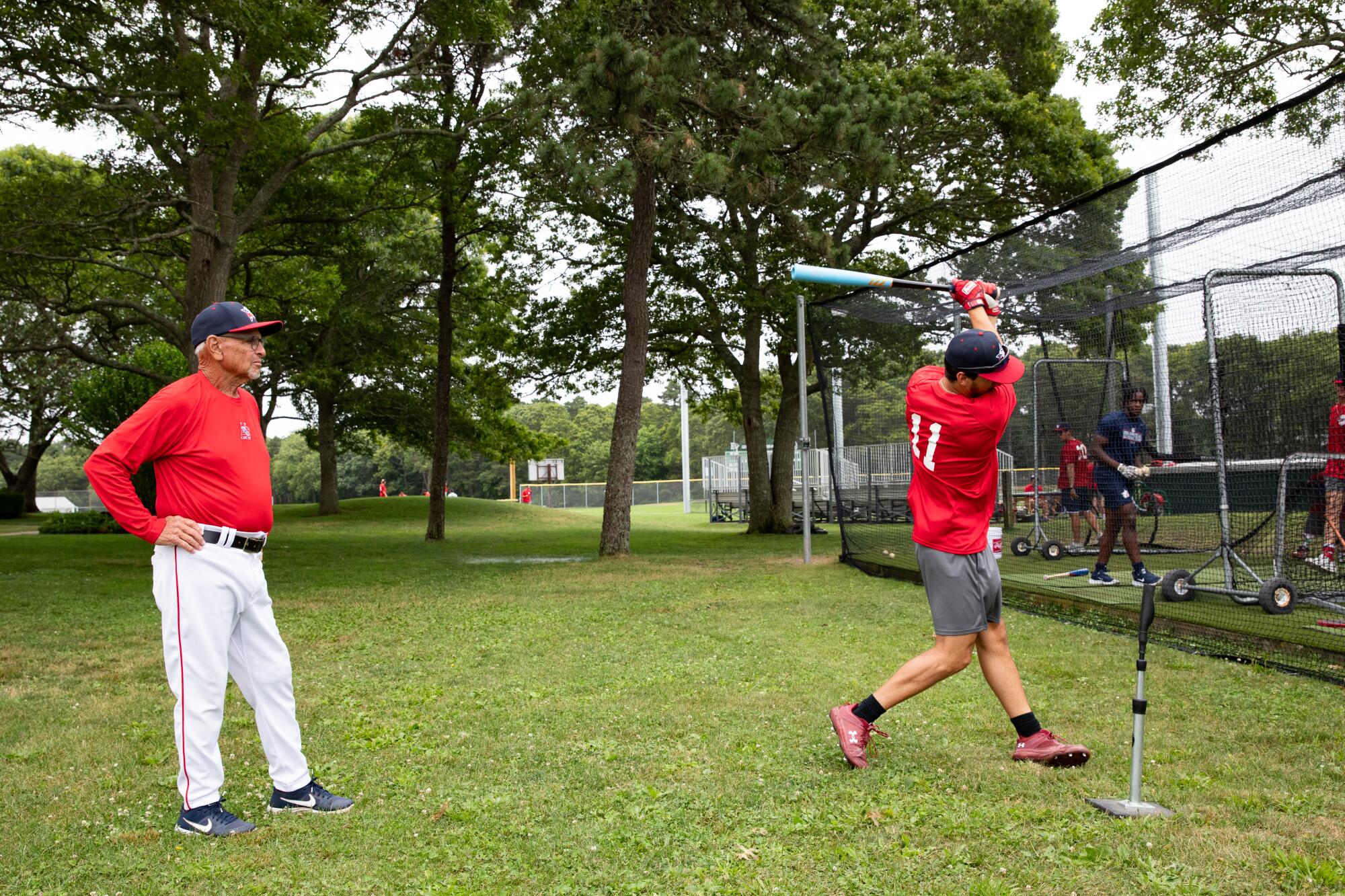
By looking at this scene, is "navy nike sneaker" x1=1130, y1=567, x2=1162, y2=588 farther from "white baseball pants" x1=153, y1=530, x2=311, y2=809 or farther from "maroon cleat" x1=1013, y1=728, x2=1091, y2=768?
"white baseball pants" x1=153, y1=530, x2=311, y2=809

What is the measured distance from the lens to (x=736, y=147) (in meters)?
13.8

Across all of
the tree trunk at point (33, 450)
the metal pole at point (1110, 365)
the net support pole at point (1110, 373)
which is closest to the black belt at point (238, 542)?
the metal pole at point (1110, 365)

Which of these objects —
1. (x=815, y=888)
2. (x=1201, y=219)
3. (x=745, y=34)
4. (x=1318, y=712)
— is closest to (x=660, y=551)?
(x=745, y=34)

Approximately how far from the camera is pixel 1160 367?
1002cm

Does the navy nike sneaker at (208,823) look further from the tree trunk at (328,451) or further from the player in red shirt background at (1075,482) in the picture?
the tree trunk at (328,451)

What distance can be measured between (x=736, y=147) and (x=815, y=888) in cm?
1207

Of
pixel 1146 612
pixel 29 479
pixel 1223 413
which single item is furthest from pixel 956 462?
pixel 29 479

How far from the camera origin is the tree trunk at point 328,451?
32.2 m

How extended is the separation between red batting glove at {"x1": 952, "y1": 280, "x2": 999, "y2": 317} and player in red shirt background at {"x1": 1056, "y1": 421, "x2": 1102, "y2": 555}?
6179 mm

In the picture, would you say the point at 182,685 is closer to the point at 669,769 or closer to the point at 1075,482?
the point at 669,769

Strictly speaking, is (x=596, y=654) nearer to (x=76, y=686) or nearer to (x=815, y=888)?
(x=76, y=686)

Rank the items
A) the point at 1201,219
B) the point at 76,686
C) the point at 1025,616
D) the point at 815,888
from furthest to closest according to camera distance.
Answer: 1. the point at 1025,616
2. the point at 1201,219
3. the point at 76,686
4. the point at 815,888

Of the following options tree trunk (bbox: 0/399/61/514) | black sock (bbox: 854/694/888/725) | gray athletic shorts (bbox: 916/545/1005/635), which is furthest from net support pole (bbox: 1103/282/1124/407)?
tree trunk (bbox: 0/399/61/514)

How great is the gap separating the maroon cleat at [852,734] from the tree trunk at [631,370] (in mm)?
11024
